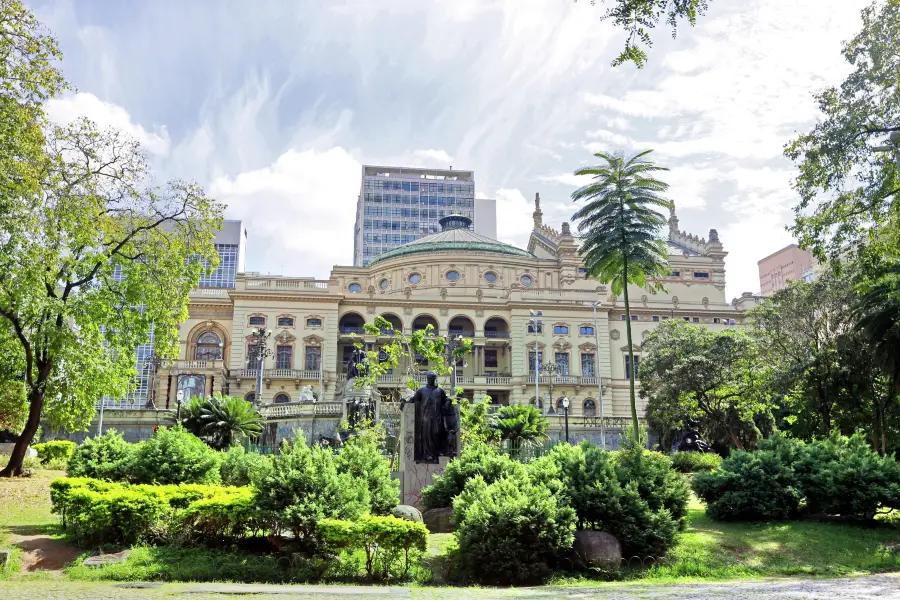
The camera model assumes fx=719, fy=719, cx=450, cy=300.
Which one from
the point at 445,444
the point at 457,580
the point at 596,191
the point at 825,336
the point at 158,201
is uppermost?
the point at 596,191

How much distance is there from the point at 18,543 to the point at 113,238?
11818mm

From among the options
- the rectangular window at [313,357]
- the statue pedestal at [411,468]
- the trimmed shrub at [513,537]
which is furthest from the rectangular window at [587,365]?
the trimmed shrub at [513,537]

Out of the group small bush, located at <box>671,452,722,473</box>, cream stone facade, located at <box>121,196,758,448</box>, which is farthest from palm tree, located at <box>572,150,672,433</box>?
cream stone facade, located at <box>121,196,758,448</box>

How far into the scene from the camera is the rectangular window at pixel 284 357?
2372 inches

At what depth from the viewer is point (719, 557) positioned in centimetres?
1296

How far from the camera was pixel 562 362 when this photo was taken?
6294 cm

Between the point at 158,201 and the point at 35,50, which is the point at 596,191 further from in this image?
the point at 35,50

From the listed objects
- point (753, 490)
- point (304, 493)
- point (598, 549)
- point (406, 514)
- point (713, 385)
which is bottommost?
point (598, 549)

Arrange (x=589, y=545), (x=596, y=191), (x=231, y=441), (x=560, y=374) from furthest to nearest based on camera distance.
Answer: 1. (x=560, y=374)
2. (x=231, y=441)
3. (x=596, y=191)
4. (x=589, y=545)

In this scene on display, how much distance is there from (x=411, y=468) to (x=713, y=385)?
25703 millimetres

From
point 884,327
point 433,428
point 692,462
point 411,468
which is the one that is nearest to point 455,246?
point 692,462

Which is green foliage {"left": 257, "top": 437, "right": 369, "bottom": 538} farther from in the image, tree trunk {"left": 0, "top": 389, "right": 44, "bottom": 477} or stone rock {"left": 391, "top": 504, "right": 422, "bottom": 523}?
tree trunk {"left": 0, "top": 389, "right": 44, "bottom": 477}

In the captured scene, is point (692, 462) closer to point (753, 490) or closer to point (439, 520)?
point (753, 490)

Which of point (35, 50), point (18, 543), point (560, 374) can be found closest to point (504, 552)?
point (18, 543)
